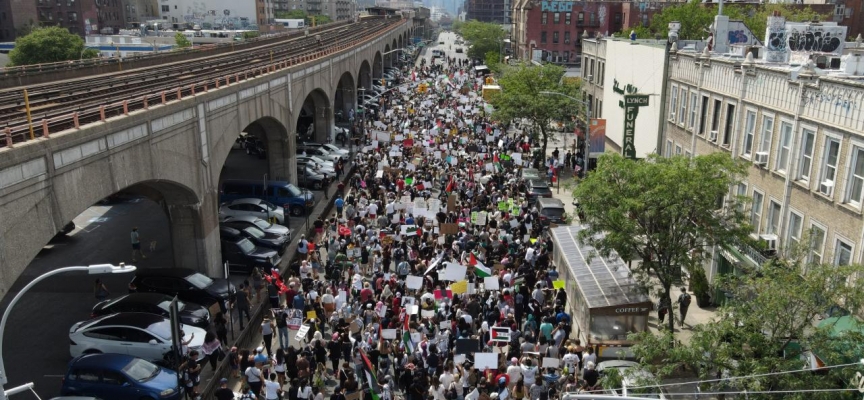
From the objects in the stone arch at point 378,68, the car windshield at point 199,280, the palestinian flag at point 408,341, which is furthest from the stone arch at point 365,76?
the palestinian flag at point 408,341

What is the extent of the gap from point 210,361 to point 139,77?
20521 millimetres

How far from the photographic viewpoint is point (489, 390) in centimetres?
1786

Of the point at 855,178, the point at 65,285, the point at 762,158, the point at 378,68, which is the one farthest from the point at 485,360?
the point at 378,68

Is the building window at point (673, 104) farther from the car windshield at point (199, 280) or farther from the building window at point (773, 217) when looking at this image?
the car windshield at point (199, 280)

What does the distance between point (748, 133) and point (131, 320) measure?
21.0 metres

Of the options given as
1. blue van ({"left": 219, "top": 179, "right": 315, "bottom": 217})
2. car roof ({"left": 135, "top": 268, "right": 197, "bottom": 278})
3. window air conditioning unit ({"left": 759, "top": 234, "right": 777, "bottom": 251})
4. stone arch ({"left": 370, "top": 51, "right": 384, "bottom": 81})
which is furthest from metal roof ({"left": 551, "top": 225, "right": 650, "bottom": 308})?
stone arch ({"left": 370, "top": 51, "right": 384, "bottom": 81})

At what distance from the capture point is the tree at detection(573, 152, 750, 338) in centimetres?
1917

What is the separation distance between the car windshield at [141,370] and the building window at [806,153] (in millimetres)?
19092

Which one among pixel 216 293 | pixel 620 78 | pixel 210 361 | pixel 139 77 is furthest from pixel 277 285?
pixel 620 78

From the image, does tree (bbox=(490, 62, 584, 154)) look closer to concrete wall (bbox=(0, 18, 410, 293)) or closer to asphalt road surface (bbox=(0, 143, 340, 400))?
concrete wall (bbox=(0, 18, 410, 293))

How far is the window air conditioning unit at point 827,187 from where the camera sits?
62.7ft

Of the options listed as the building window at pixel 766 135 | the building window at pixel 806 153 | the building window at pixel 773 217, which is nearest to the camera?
the building window at pixel 806 153

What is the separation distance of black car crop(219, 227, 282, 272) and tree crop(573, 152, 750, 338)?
1312 centimetres

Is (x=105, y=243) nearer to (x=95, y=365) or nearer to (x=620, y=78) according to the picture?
(x=95, y=365)
